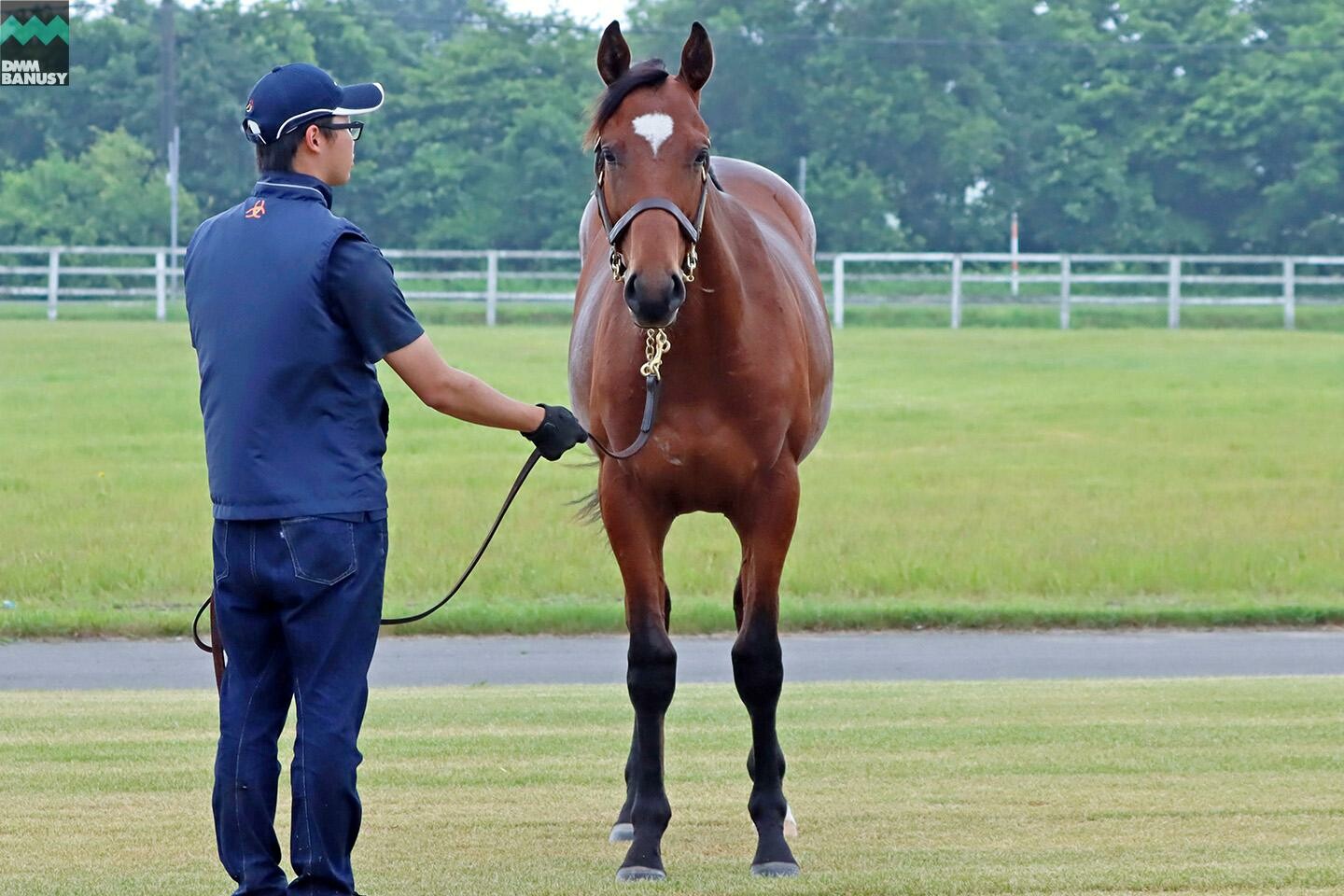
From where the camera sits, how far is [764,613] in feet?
21.0

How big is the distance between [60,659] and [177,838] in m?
5.57

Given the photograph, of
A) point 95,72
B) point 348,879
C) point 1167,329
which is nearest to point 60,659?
point 348,879

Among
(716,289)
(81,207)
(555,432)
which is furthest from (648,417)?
(81,207)

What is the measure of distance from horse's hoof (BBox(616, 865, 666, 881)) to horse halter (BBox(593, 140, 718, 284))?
1681 mm

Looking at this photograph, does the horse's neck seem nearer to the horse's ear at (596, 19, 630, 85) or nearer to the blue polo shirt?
the horse's ear at (596, 19, 630, 85)

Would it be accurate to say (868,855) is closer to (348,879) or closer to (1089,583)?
(348,879)

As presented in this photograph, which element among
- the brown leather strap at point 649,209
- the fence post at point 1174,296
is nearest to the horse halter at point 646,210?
the brown leather strap at point 649,209

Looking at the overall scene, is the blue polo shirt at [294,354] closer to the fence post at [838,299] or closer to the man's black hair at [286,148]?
the man's black hair at [286,148]

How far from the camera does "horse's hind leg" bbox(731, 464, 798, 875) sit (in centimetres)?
634

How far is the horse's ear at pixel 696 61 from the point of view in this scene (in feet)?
19.8

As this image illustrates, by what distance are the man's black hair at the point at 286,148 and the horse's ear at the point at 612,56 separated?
5.07 feet

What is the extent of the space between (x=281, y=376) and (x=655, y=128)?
1602 mm

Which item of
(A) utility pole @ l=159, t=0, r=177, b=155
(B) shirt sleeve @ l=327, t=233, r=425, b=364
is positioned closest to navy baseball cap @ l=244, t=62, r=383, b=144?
(B) shirt sleeve @ l=327, t=233, r=425, b=364

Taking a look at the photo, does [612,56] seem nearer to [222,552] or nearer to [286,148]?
[286,148]
